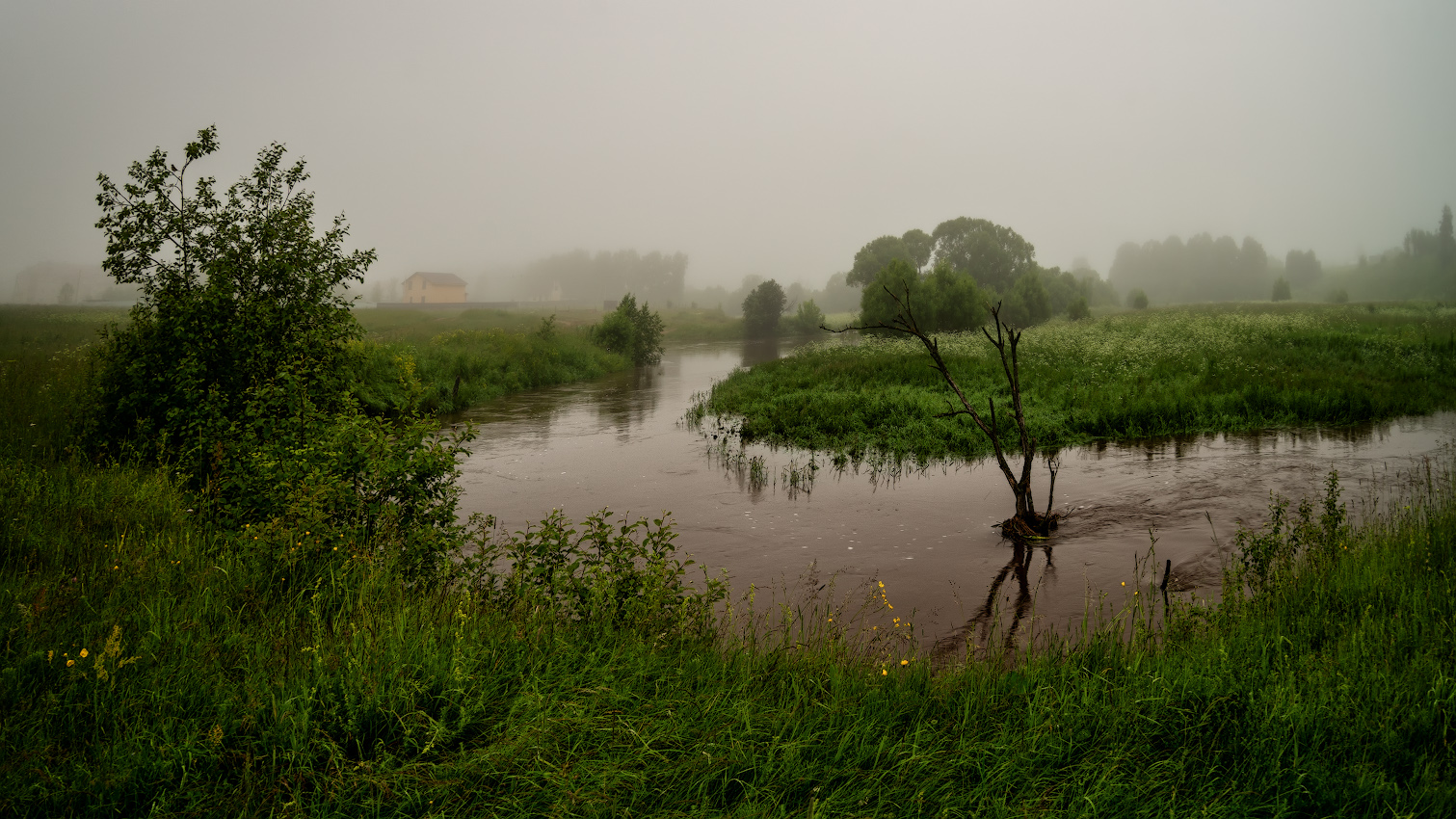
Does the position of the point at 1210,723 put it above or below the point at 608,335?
below

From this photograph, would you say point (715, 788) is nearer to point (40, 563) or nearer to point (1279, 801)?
point (1279, 801)

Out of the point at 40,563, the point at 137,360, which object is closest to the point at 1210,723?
the point at 40,563

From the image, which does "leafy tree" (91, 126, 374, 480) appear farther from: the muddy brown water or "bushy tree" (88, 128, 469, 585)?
the muddy brown water

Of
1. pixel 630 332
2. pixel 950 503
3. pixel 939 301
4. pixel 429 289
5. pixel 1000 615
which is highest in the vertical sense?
pixel 429 289

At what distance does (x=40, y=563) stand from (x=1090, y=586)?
1052 centimetres

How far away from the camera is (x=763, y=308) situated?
290ft

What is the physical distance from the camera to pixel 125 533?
6566 millimetres

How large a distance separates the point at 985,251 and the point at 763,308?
33.0 meters

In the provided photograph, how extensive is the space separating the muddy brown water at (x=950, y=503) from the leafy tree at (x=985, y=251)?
84.3m

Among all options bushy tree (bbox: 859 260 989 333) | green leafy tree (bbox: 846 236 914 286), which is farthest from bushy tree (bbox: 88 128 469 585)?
green leafy tree (bbox: 846 236 914 286)

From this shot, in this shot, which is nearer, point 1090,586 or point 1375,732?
point 1375,732

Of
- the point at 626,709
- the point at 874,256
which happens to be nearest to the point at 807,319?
the point at 874,256

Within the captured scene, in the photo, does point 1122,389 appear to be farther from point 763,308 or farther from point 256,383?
point 763,308

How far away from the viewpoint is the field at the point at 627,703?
374cm
